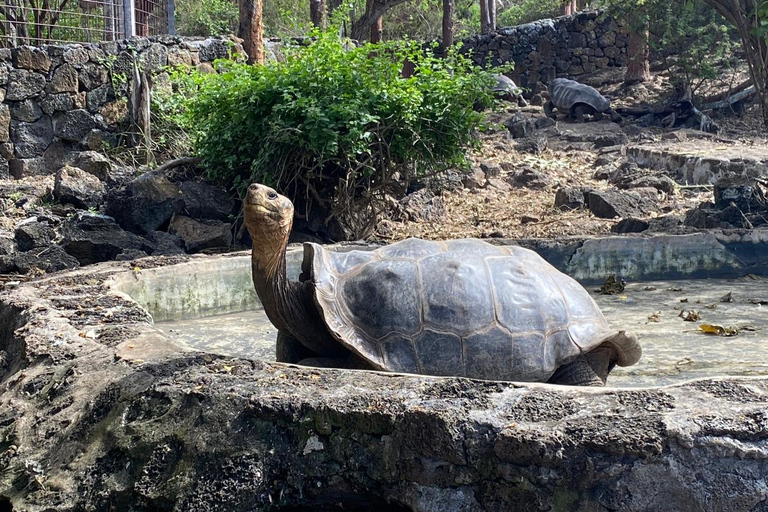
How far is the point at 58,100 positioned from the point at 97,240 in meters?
3.75

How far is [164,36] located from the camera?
1006 centimetres

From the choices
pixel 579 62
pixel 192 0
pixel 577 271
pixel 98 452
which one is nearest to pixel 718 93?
pixel 579 62

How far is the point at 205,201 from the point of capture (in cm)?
679

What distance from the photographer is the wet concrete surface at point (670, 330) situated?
3891 millimetres

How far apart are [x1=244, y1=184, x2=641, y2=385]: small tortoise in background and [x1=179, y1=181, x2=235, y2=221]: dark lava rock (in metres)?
3.51

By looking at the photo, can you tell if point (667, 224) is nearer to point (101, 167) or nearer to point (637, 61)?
point (101, 167)

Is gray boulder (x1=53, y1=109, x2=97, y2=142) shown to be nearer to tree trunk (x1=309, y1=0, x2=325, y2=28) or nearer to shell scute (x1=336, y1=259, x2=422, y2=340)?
tree trunk (x1=309, y1=0, x2=325, y2=28)

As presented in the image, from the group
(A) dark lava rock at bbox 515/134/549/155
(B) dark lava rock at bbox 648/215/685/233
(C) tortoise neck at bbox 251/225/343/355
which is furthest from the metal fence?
(C) tortoise neck at bbox 251/225/343/355

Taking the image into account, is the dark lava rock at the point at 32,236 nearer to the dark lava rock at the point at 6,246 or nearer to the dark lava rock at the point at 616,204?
the dark lava rock at the point at 6,246

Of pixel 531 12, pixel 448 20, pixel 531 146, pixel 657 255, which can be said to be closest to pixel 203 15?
pixel 448 20

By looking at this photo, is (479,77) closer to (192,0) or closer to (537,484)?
(537,484)

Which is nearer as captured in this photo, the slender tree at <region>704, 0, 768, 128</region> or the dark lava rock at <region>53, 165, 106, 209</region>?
the dark lava rock at <region>53, 165, 106, 209</region>

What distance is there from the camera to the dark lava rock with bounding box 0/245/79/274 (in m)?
5.49

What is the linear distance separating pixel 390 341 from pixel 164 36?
7.86 meters
